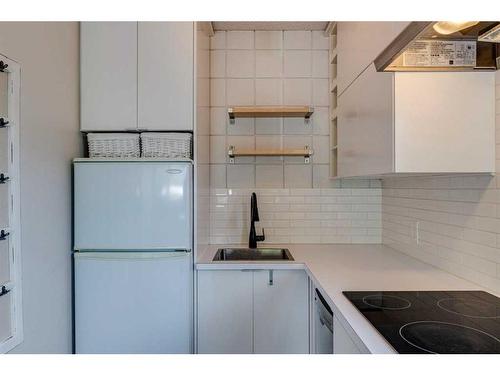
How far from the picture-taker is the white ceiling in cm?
228

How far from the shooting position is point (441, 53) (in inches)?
45.4

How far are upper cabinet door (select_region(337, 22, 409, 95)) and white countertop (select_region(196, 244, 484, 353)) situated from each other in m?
1.06

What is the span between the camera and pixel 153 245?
172 cm

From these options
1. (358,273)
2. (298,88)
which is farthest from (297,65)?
(358,273)

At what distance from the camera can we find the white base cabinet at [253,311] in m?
1.79

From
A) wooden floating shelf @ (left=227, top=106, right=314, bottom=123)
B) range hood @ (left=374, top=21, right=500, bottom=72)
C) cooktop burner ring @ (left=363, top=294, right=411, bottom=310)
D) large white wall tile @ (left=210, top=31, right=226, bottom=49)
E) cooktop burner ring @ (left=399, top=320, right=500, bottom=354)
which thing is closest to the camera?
cooktop burner ring @ (left=399, top=320, right=500, bottom=354)

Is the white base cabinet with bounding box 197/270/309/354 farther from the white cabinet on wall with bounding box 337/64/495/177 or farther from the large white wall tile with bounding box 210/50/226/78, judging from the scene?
the large white wall tile with bounding box 210/50/226/78

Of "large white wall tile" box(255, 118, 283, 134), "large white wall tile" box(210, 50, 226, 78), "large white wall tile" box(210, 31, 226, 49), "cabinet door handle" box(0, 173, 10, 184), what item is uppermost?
"large white wall tile" box(210, 31, 226, 49)

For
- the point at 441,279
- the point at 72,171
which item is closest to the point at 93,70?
the point at 72,171

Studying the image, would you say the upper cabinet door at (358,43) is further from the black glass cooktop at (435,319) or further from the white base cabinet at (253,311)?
the white base cabinet at (253,311)

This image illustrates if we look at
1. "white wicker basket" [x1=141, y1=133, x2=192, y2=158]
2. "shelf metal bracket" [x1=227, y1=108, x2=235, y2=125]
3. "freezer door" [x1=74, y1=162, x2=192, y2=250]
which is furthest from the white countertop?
"shelf metal bracket" [x1=227, y1=108, x2=235, y2=125]

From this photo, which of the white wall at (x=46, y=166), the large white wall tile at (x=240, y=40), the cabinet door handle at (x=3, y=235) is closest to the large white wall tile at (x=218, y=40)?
the large white wall tile at (x=240, y=40)

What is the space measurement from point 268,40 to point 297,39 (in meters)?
0.23
